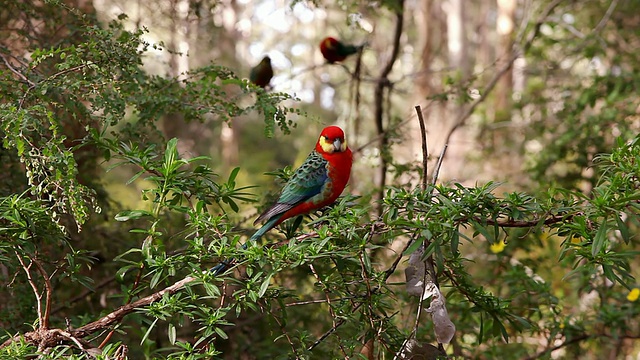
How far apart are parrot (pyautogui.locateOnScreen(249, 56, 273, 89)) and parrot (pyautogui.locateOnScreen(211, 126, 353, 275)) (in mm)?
1165

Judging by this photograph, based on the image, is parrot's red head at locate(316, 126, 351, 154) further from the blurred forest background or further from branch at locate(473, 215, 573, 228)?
branch at locate(473, 215, 573, 228)

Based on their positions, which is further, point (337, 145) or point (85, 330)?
point (337, 145)

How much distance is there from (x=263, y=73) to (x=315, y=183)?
1496mm

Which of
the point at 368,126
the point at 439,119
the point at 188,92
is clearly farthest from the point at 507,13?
the point at 188,92

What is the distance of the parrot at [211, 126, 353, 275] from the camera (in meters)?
2.59

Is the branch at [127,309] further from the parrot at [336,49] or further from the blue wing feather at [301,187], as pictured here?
the parrot at [336,49]

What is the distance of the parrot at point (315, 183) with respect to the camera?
2.59 m

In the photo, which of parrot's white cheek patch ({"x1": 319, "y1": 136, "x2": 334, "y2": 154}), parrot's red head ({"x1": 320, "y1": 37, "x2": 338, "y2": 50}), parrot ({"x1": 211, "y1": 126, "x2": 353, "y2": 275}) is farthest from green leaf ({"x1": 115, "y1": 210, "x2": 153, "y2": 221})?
parrot's red head ({"x1": 320, "y1": 37, "x2": 338, "y2": 50})

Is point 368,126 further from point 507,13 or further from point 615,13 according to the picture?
point 615,13

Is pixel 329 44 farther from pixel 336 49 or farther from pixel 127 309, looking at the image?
pixel 127 309

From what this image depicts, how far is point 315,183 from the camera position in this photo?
268 centimetres

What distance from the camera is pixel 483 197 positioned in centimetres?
190

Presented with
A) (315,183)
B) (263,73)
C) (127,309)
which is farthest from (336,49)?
(127,309)

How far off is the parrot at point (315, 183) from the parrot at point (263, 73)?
1.16 m
